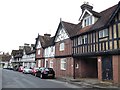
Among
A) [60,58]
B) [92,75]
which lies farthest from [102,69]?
[60,58]

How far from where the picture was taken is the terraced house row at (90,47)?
61.4 feet

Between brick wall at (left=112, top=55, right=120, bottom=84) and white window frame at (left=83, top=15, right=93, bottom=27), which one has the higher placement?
white window frame at (left=83, top=15, right=93, bottom=27)

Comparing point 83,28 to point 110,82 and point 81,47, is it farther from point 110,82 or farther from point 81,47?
point 110,82

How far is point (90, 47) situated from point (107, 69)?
385cm

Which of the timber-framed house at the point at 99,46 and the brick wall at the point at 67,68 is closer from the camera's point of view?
the timber-framed house at the point at 99,46

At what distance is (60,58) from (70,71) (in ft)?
14.3

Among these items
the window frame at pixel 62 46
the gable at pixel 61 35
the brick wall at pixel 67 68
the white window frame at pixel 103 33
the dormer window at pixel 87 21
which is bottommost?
the brick wall at pixel 67 68

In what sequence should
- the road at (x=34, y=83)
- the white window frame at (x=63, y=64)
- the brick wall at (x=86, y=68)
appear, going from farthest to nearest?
the white window frame at (x=63, y=64), the brick wall at (x=86, y=68), the road at (x=34, y=83)

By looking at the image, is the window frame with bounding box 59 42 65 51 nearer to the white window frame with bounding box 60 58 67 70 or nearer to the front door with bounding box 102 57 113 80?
the white window frame with bounding box 60 58 67 70

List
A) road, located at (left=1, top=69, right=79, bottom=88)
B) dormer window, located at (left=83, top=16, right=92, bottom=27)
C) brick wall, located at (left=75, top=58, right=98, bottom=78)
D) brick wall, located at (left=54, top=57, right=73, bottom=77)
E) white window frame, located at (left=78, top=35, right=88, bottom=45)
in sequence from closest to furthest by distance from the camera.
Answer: road, located at (left=1, top=69, right=79, bottom=88), white window frame, located at (left=78, top=35, right=88, bottom=45), dormer window, located at (left=83, top=16, right=92, bottom=27), brick wall, located at (left=75, top=58, right=98, bottom=78), brick wall, located at (left=54, top=57, right=73, bottom=77)

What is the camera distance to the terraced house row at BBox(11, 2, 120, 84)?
18.7 meters

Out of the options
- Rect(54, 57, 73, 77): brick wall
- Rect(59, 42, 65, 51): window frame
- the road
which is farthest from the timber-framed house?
the road

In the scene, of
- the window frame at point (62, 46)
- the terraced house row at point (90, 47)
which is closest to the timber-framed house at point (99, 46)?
the terraced house row at point (90, 47)

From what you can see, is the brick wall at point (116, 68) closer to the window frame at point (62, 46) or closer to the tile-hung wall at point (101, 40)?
the tile-hung wall at point (101, 40)
